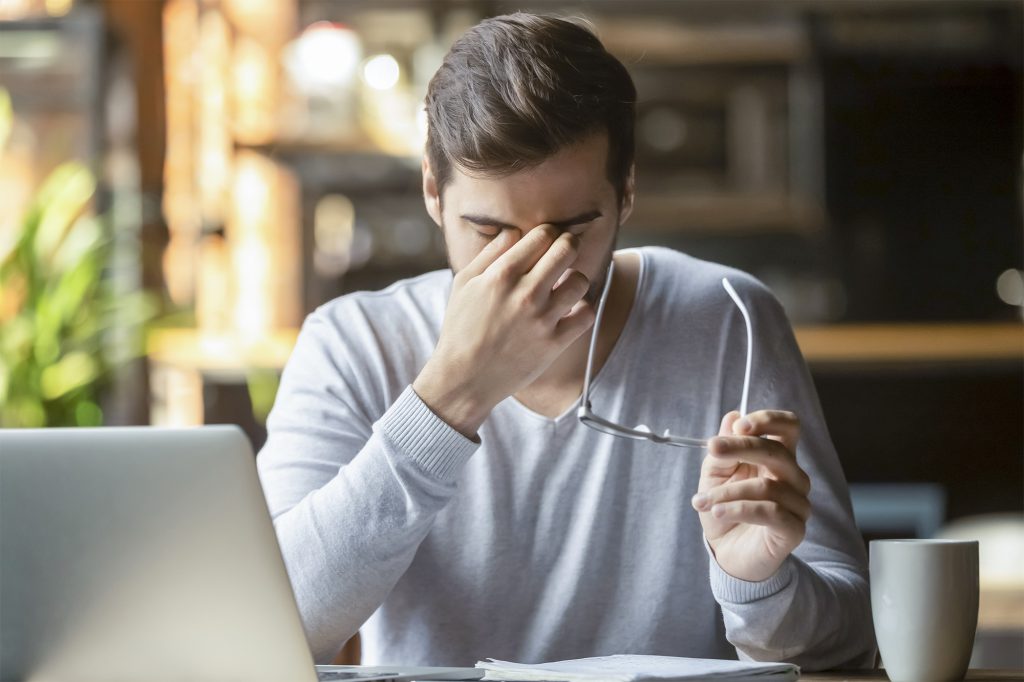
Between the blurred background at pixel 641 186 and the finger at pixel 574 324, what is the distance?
6.19ft

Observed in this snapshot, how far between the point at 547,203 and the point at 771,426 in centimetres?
32

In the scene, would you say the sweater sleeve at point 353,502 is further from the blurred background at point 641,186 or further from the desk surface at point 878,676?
the blurred background at point 641,186

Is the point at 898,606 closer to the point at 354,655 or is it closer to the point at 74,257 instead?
the point at 354,655

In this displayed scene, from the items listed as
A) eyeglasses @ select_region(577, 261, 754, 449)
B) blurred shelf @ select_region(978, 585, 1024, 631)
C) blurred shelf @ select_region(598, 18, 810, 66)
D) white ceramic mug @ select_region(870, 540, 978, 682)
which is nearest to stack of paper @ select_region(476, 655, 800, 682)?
Answer: white ceramic mug @ select_region(870, 540, 978, 682)

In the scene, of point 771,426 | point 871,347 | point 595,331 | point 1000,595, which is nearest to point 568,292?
point 595,331

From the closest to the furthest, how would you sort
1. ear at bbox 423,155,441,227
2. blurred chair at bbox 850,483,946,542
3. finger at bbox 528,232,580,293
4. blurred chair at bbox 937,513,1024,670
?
finger at bbox 528,232,580,293
ear at bbox 423,155,441,227
blurred chair at bbox 937,513,1024,670
blurred chair at bbox 850,483,946,542

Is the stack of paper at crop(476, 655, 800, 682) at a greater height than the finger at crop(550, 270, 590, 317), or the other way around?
the finger at crop(550, 270, 590, 317)

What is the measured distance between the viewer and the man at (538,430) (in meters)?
1.05

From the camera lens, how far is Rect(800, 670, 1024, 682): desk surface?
0.95 m

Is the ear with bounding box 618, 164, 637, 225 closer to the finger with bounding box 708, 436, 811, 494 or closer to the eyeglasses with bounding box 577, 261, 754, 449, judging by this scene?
the eyeglasses with bounding box 577, 261, 754, 449

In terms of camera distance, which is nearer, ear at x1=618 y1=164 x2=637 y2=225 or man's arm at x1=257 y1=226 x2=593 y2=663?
man's arm at x1=257 y1=226 x2=593 y2=663

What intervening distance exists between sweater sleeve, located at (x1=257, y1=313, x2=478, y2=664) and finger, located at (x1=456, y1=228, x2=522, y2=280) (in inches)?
5.5

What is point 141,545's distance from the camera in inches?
29.6

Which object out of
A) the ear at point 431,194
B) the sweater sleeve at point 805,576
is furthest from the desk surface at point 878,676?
the ear at point 431,194
